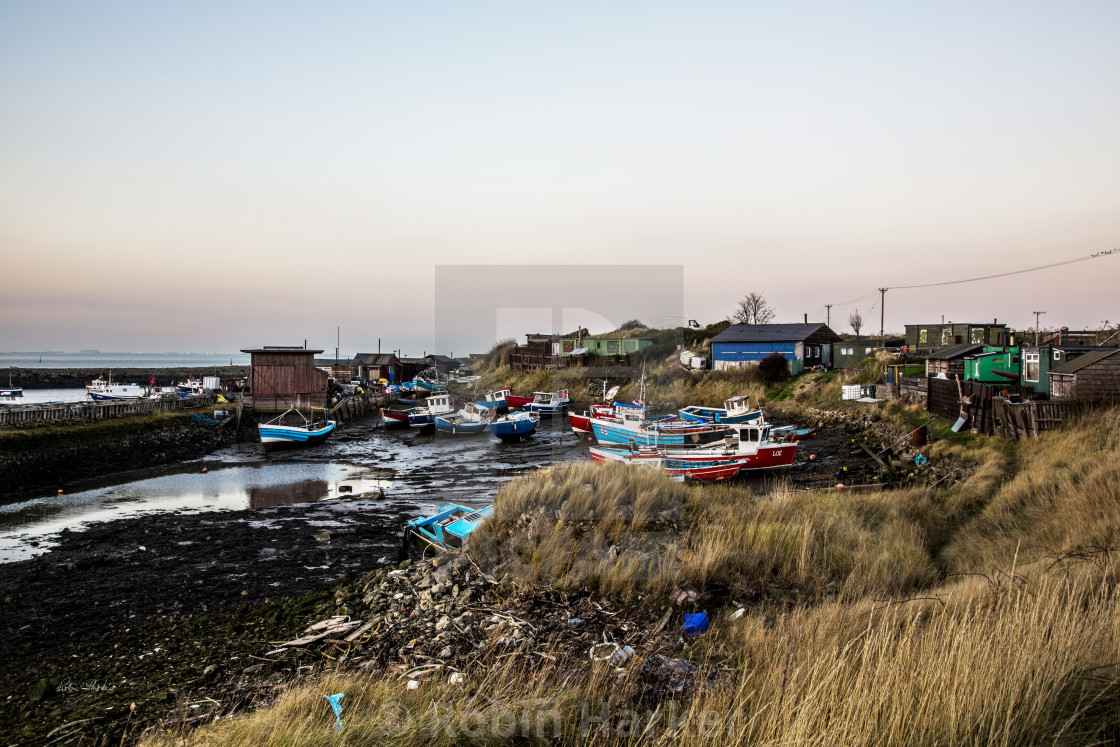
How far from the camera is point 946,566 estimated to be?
913 cm

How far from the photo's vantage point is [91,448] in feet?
90.9

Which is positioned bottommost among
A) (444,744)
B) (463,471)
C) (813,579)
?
(463,471)

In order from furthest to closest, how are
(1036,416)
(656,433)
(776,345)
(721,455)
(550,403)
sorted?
(550,403)
(776,345)
(656,433)
(721,455)
(1036,416)

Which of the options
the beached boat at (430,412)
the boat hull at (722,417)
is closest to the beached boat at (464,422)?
the beached boat at (430,412)

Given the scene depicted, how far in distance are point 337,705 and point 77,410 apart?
118 ft

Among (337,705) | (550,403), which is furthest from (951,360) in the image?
(337,705)

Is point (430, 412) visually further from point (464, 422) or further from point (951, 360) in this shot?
point (951, 360)

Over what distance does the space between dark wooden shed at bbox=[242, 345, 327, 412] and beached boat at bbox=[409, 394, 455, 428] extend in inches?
364

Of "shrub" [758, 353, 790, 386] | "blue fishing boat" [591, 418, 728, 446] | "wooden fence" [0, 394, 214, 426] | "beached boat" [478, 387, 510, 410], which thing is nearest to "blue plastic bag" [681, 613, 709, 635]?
"blue fishing boat" [591, 418, 728, 446]

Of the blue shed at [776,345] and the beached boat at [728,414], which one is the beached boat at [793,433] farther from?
the blue shed at [776,345]

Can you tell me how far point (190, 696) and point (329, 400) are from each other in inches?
1890

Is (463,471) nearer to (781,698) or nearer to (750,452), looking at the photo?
(750,452)

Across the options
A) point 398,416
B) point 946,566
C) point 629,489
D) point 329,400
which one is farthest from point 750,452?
point 329,400

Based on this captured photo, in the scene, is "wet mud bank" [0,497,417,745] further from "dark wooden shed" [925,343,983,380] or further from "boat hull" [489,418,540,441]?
"dark wooden shed" [925,343,983,380]
